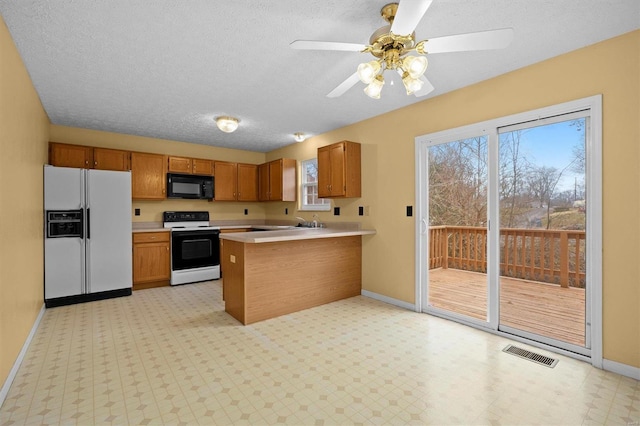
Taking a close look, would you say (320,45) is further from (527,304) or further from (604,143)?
(527,304)

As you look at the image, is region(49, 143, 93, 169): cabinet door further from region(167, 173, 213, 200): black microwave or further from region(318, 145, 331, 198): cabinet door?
region(318, 145, 331, 198): cabinet door

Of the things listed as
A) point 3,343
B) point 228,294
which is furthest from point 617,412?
point 3,343

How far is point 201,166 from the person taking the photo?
212 inches

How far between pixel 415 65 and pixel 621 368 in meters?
2.58

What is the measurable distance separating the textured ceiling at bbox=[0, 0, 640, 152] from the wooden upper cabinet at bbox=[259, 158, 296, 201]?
67.4 inches

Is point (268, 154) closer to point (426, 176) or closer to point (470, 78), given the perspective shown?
point (426, 176)

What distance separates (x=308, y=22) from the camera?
77.5 inches

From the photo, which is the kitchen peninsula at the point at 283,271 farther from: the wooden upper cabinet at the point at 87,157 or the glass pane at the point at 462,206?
the wooden upper cabinet at the point at 87,157

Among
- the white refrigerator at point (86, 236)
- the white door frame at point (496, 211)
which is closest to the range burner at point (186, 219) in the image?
the white refrigerator at point (86, 236)

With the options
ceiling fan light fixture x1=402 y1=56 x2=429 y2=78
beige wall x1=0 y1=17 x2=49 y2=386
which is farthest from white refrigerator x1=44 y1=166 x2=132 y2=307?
ceiling fan light fixture x1=402 y1=56 x2=429 y2=78

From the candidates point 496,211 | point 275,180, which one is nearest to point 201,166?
point 275,180

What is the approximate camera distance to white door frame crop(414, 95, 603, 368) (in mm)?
2246

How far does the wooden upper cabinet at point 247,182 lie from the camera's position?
19.2 feet

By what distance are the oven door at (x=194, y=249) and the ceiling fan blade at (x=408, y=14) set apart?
13.4 feet
